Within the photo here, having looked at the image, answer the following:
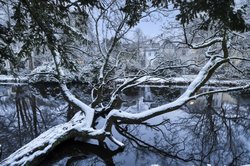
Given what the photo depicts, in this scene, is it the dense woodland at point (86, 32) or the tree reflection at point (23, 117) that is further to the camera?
the tree reflection at point (23, 117)

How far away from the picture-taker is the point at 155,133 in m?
6.79

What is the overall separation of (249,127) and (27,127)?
8.27m

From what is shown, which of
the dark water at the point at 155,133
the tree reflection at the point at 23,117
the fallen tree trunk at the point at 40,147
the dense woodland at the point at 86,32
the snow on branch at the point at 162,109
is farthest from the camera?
the tree reflection at the point at 23,117

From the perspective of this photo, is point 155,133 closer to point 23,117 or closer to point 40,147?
point 40,147

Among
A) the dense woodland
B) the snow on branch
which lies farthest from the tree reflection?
the snow on branch

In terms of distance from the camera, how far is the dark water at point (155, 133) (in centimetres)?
521

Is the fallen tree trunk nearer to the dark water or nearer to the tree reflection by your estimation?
the dark water

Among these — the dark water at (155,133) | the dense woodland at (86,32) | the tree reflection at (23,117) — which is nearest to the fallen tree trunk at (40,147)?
the dense woodland at (86,32)

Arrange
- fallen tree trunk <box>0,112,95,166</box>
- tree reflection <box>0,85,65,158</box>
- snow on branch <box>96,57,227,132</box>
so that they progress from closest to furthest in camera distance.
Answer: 1. fallen tree trunk <box>0,112,95,166</box>
2. snow on branch <box>96,57,227,132</box>
3. tree reflection <box>0,85,65,158</box>

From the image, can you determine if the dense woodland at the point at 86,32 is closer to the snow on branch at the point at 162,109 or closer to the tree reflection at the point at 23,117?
the snow on branch at the point at 162,109

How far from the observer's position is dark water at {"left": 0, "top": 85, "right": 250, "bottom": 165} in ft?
17.1

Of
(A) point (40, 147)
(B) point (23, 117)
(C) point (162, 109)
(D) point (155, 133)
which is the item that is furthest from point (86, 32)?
(B) point (23, 117)

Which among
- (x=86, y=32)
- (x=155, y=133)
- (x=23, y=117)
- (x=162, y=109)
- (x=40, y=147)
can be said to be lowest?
(x=155, y=133)

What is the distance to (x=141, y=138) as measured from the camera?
6.43 metres
